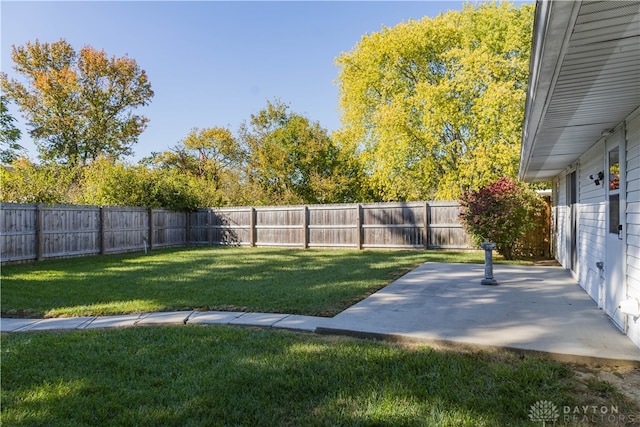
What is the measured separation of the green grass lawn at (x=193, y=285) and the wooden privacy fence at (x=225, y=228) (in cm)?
143

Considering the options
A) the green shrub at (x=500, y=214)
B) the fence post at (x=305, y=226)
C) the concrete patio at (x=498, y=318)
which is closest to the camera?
the concrete patio at (x=498, y=318)

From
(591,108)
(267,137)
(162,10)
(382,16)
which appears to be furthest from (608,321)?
(267,137)

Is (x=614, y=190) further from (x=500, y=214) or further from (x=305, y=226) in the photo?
(x=305, y=226)

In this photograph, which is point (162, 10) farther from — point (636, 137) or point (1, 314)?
point (636, 137)

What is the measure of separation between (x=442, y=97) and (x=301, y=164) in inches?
399

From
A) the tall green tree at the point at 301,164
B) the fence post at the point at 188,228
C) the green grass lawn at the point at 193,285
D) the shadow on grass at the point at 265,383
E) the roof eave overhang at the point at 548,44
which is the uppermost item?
the tall green tree at the point at 301,164

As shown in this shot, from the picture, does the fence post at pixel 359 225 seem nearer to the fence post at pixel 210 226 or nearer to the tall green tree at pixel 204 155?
the fence post at pixel 210 226

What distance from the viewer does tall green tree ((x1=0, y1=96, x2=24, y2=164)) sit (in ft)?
66.2

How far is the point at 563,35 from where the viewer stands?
196cm

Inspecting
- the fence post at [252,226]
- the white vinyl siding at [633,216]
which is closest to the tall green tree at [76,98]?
the fence post at [252,226]

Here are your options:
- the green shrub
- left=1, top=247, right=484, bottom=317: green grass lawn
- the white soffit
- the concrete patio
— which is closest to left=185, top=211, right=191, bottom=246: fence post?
left=1, top=247, right=484, bottom=317: green grass lawn

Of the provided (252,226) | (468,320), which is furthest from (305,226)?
(468,320)

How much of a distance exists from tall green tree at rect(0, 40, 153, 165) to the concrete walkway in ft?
75.6

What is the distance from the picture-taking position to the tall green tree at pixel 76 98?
74.2ft
